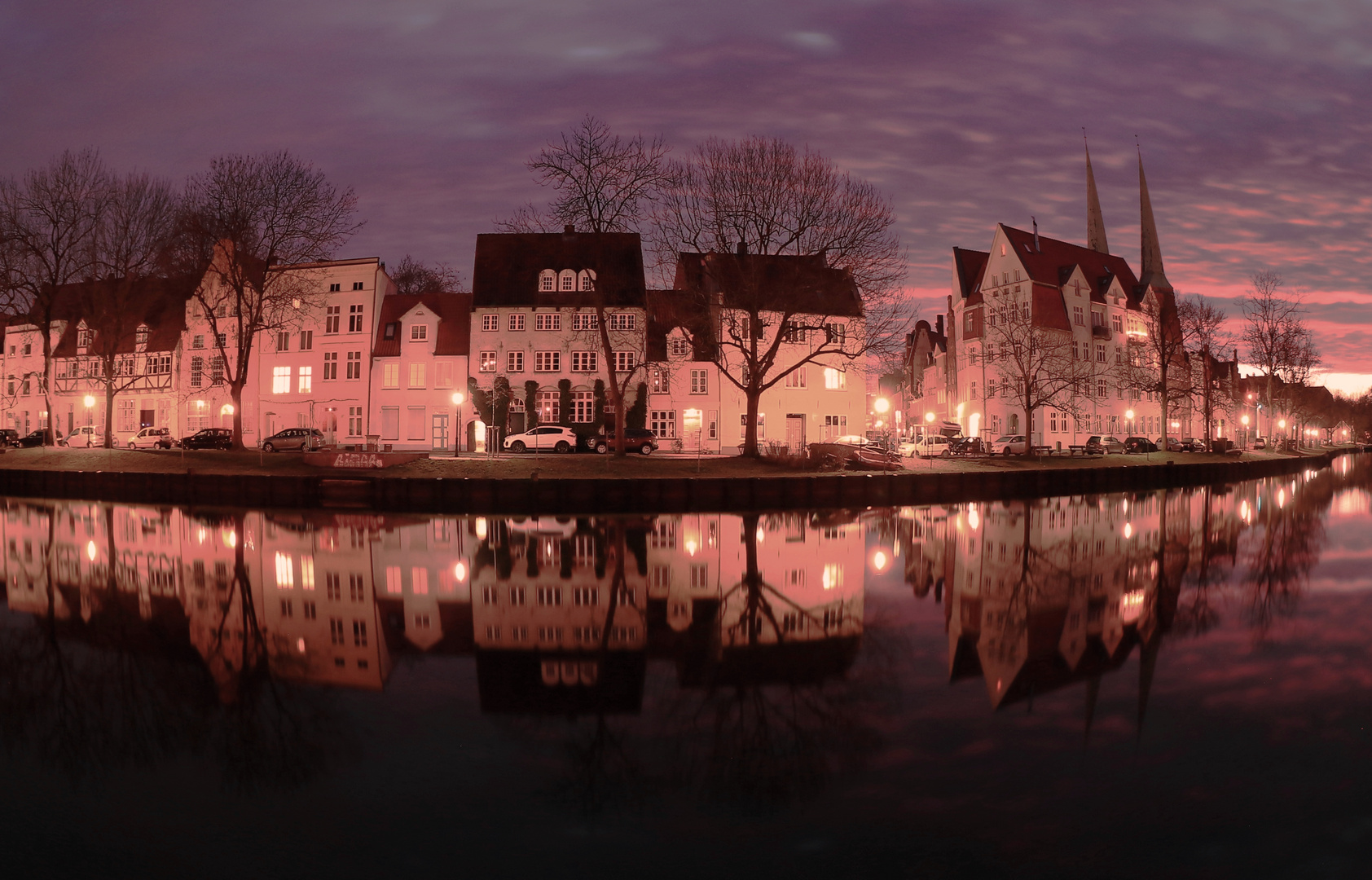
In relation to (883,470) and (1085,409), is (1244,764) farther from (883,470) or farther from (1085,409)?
(1085,409)

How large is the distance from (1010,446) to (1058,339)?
1694cm

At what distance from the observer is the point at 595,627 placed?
14539mm

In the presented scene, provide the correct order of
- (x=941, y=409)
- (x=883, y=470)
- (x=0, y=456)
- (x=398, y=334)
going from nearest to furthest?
(x=883, y=470), (x=0, y=456), (x=398, y=334), (x=941, y=409)

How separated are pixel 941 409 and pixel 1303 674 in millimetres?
86400

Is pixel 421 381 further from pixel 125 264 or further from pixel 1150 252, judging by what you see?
pixel 1150 252

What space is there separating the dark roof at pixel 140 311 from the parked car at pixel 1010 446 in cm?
5433

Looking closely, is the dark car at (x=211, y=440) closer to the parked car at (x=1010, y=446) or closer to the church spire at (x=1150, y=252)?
the parked car at (x=1010, y=446)

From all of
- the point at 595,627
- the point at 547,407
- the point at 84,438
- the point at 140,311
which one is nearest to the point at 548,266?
the point at 547,407

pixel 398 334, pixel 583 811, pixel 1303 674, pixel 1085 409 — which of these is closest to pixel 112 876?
pixel 583 811

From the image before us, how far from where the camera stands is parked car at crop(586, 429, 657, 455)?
167ft

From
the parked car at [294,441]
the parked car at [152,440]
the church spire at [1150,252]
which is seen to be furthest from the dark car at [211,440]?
the church spire at [1150,252]

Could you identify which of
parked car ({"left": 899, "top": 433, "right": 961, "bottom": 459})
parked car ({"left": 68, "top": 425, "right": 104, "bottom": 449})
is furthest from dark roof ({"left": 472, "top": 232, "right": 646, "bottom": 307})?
parked car ({"left": 68, "top": 425, "right": 104, "bottom": 449})

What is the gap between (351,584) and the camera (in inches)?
739

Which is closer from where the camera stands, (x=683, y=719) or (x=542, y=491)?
(x=683, y=719)
